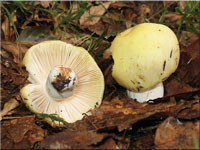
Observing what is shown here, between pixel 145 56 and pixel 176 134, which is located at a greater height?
pixel 145 56

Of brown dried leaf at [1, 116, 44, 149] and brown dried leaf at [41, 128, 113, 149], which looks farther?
brown dried leaf at [1, 116, 44, 149]

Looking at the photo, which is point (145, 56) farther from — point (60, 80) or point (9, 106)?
point (9, 106)

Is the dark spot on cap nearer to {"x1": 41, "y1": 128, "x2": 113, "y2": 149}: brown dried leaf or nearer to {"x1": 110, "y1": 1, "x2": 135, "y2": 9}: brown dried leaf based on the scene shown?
{"x1": 41, "y1": 128, "x2": 113, "y2": 149}: brown dried leaf

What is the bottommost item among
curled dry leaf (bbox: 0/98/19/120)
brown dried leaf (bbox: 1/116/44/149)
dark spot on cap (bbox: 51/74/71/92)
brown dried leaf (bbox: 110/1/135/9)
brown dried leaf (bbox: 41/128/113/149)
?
brown dried leaf (bbox: 1/116/44/149)

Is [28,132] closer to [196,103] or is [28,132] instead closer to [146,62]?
[146,62]

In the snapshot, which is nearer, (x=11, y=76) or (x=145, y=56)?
(x=145, y=56)

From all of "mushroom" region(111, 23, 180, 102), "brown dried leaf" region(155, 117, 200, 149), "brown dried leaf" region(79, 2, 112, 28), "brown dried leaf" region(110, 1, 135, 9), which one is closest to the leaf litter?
"brown dried leaf" region(155, 117, 200, 149)

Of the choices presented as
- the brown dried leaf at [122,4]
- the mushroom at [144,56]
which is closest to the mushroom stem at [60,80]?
the mushroom at [144,56]

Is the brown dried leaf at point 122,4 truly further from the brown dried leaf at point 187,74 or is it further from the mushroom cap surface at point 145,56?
the mushroom cap surface at point 145,56

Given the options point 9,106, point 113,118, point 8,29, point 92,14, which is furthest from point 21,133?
point 92,14
